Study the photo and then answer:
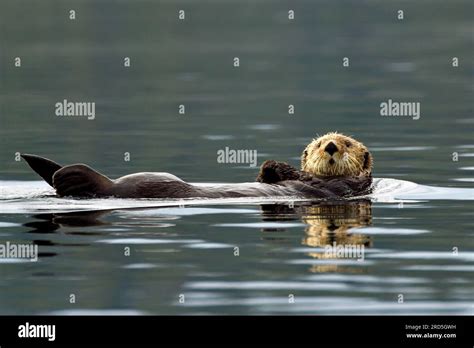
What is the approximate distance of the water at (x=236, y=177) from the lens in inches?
367

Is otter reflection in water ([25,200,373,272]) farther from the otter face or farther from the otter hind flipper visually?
the otter face

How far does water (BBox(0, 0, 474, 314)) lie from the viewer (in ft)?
30.6

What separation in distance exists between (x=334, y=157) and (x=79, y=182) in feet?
9.88

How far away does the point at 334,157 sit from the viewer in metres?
13.7

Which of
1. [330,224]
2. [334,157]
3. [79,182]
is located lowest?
[330,224]

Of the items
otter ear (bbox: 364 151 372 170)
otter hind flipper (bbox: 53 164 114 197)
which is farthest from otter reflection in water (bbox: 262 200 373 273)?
otter hind flipper (bbox: 53 164 114 197)

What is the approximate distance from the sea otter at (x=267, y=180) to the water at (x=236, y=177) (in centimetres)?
13

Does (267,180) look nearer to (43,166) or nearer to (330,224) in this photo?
(330,224)

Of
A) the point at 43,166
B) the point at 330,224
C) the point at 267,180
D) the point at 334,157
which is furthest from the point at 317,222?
the point at 43,166

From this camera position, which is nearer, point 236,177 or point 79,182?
point 79,182

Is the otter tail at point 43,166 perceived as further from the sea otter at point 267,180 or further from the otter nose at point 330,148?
the otter nose at point 330,148

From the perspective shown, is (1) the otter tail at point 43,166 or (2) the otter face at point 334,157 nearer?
(1) the otter tail at point 43,166

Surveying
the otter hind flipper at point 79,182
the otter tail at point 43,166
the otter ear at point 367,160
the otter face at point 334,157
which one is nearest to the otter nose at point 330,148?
the otter face at point 334,157

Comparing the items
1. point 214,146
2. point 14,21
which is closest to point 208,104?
point 214,146
